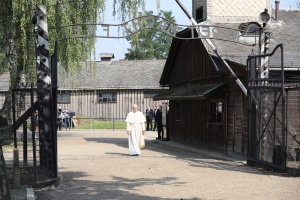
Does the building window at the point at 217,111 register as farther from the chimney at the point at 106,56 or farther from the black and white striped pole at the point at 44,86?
the chimney at the point at 106,56

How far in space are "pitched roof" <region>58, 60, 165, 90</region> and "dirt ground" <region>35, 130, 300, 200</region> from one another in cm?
2777

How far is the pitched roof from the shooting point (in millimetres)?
46531

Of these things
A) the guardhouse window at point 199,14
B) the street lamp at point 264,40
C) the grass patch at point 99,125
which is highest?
the guardhouse window at point 199,14

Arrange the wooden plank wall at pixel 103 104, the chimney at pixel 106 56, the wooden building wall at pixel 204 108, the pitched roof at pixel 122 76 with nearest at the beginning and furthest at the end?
the wooden building wall at pixel 204 108 → the pitched roof at pixel 122 76 → the wooden plank wall at pixel 103 104 → the chimney at pixel 106 56

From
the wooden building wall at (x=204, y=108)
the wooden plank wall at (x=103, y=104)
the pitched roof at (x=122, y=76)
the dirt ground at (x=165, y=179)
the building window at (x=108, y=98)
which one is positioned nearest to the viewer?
the dirt ground at (x=165, y=179)

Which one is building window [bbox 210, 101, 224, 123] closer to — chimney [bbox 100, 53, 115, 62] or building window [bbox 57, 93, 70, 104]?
building window [bbox 57, 93, 70, 104]

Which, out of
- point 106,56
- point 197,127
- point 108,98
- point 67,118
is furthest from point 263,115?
point 106,56

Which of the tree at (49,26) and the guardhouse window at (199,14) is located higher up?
the guardhouse window at (199,14)

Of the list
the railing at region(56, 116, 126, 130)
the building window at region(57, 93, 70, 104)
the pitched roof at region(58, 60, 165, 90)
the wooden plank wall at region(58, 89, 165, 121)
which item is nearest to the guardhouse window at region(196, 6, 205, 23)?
the railing at region(56, 116, 126, 130)

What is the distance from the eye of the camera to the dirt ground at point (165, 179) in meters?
10.6

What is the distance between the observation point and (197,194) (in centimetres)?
1056

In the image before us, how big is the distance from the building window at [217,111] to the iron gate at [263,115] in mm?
4592

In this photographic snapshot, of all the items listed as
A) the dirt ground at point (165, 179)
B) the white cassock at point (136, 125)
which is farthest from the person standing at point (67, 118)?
the dirt ground at point (165, 179)

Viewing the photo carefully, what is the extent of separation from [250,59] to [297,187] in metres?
5.00
